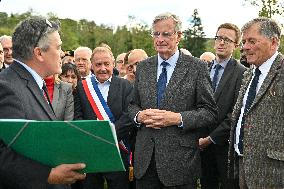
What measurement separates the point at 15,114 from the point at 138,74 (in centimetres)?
213

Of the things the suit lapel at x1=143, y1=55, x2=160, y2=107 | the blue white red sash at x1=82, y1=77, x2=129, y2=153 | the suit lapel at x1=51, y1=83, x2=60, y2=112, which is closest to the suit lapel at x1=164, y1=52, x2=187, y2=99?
the suit lapel at x1=143, y1=55, x2=160, y2=107

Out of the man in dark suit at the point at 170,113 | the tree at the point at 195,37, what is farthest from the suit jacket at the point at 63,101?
the tree at the point at 195,37

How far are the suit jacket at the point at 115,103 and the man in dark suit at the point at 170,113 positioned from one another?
0.79 m

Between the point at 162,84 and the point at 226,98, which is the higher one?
the point at 162,84

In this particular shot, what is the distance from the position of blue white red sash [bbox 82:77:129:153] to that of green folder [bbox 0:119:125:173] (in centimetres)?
254

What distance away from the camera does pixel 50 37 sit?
3164 mm

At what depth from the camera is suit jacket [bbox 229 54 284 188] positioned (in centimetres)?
395

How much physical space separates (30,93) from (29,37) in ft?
1.30

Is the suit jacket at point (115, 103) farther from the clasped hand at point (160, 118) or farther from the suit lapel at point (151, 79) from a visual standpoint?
the clasped hand at point (160, 118)

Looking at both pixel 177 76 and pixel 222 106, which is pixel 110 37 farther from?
pixel 177 76

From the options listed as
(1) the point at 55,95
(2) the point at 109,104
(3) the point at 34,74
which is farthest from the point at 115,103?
(3) the point at 34,74

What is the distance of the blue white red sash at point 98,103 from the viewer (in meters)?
5.38

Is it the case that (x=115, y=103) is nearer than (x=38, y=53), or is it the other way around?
(x=38, y=53)

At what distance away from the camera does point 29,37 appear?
306 centimetres
